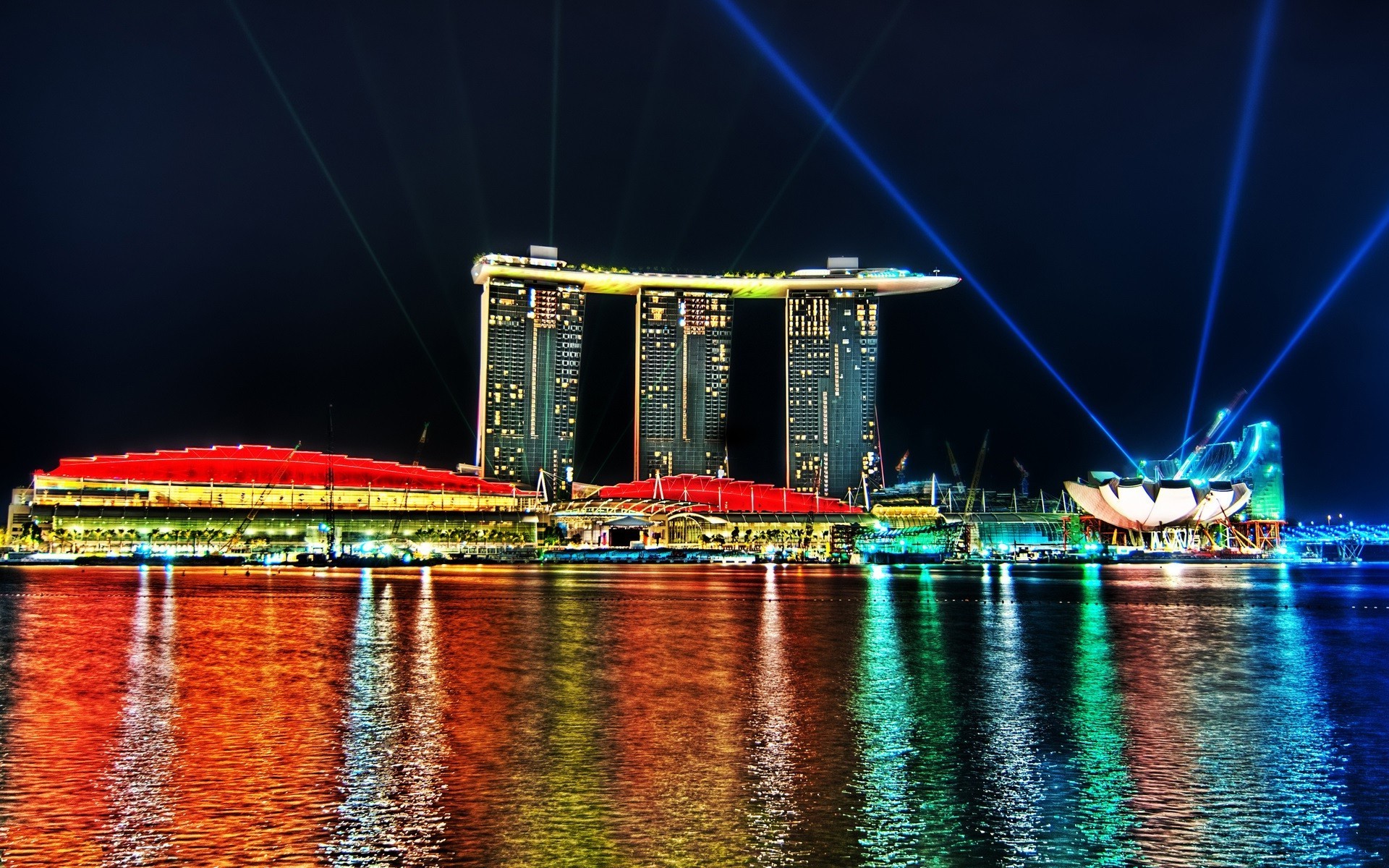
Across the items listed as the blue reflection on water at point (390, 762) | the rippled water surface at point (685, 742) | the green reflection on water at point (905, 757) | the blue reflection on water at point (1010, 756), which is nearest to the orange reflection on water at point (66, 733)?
the rippled water surface at point (685, 742)

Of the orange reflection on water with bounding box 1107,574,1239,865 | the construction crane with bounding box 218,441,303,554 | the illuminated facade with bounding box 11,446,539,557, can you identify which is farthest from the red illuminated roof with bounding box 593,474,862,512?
the orange reflection on water with bounding box 1107,574,1239,865

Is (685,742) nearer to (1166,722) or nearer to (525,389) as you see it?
(1166,722)

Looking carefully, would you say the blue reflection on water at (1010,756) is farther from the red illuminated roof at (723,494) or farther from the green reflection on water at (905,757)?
the red illuminated roof at (723,494)

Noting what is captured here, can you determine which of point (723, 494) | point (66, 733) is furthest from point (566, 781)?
point (723, 494)

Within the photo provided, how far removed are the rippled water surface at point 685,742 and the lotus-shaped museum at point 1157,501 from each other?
366 feet

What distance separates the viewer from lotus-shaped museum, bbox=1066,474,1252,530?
151375mm

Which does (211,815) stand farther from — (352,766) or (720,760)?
(720,760)

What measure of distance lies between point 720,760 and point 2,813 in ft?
32.2

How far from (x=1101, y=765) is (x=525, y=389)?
596 ft

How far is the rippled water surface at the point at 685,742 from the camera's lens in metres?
13.8

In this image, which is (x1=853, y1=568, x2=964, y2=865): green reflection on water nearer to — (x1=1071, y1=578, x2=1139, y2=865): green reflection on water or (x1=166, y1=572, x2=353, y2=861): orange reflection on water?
(x1=1071, y1=578, x2=1139, y2=865): green reflection on water

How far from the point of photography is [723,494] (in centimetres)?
18000

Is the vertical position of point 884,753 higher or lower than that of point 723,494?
lower

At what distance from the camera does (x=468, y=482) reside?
159 m
